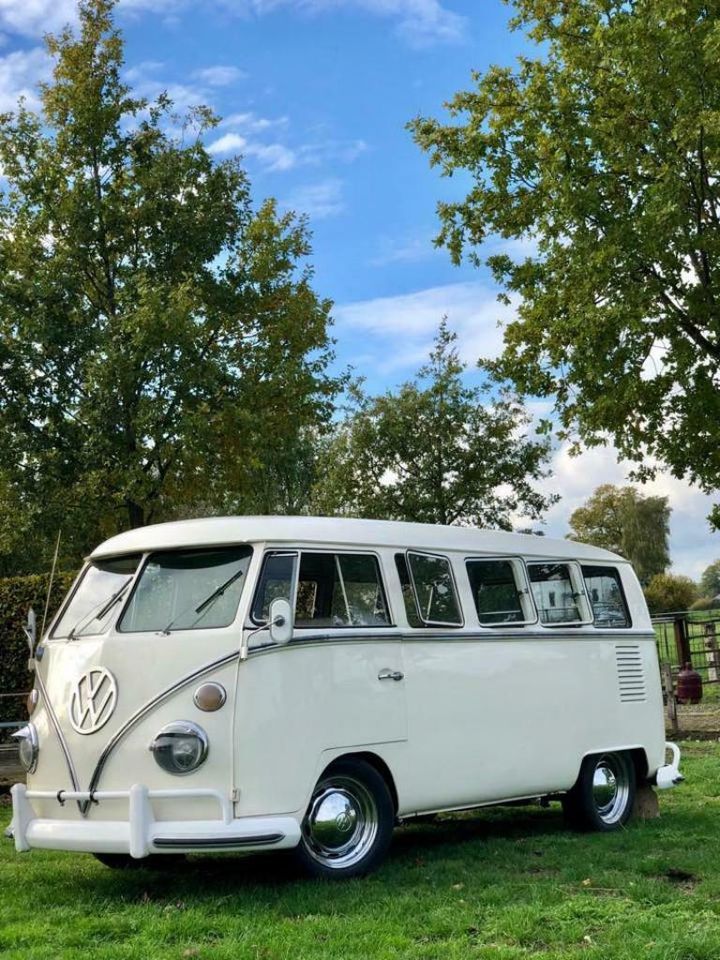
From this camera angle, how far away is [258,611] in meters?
7.36

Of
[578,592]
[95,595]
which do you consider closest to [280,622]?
[95,595]

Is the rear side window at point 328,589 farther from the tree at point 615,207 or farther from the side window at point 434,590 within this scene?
the tree at point 615,207

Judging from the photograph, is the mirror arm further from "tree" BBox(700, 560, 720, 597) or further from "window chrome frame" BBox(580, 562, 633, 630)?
"tree" BBox(700, 560, 720, 597)

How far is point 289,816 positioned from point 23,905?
1828 millimetres

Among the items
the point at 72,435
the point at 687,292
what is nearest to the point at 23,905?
the point at 72,435

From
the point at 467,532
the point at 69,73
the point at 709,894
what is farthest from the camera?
the point at 69,73

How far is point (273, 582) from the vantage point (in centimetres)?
754

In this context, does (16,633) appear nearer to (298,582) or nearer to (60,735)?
(60,735)

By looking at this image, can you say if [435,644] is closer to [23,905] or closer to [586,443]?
[23,905]

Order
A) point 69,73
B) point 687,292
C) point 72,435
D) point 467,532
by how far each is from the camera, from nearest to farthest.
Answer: point 467,532 < point 72,435 < point 69,73 < point 687,292

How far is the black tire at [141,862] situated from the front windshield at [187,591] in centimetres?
197

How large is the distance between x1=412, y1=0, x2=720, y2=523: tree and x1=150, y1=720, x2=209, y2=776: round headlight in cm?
1404

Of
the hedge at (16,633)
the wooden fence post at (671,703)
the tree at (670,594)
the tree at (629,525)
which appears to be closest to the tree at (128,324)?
the hedge at (16,633)

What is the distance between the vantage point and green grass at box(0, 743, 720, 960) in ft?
19.1
